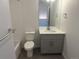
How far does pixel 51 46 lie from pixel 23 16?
1487 millimetres

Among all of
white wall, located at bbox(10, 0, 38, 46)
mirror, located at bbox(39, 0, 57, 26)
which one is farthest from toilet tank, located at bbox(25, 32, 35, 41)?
mirror, located at bbox(39, 0, 57, 26)

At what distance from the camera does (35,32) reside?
3.01 meters

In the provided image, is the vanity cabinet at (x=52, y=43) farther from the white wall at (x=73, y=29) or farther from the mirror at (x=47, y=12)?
the mirror at (x=47, y=12)

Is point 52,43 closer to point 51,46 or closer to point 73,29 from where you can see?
point 51,46

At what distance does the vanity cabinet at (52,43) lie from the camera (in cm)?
257

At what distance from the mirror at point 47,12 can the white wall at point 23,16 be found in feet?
0.67

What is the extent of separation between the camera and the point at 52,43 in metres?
2.63

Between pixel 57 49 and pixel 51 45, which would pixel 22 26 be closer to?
pixel 51 45

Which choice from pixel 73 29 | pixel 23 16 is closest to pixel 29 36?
pixel 23 16

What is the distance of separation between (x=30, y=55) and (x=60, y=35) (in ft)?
3.76

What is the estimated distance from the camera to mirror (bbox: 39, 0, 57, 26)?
3.02 m

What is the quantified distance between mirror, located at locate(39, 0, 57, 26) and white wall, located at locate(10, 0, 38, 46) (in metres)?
0.20

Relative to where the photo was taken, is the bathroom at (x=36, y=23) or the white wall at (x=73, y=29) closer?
the white wall at (x=73, y=29)

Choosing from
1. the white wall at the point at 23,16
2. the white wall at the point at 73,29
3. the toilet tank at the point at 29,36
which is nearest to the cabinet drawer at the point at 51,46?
the white wall at the point at 73,29
